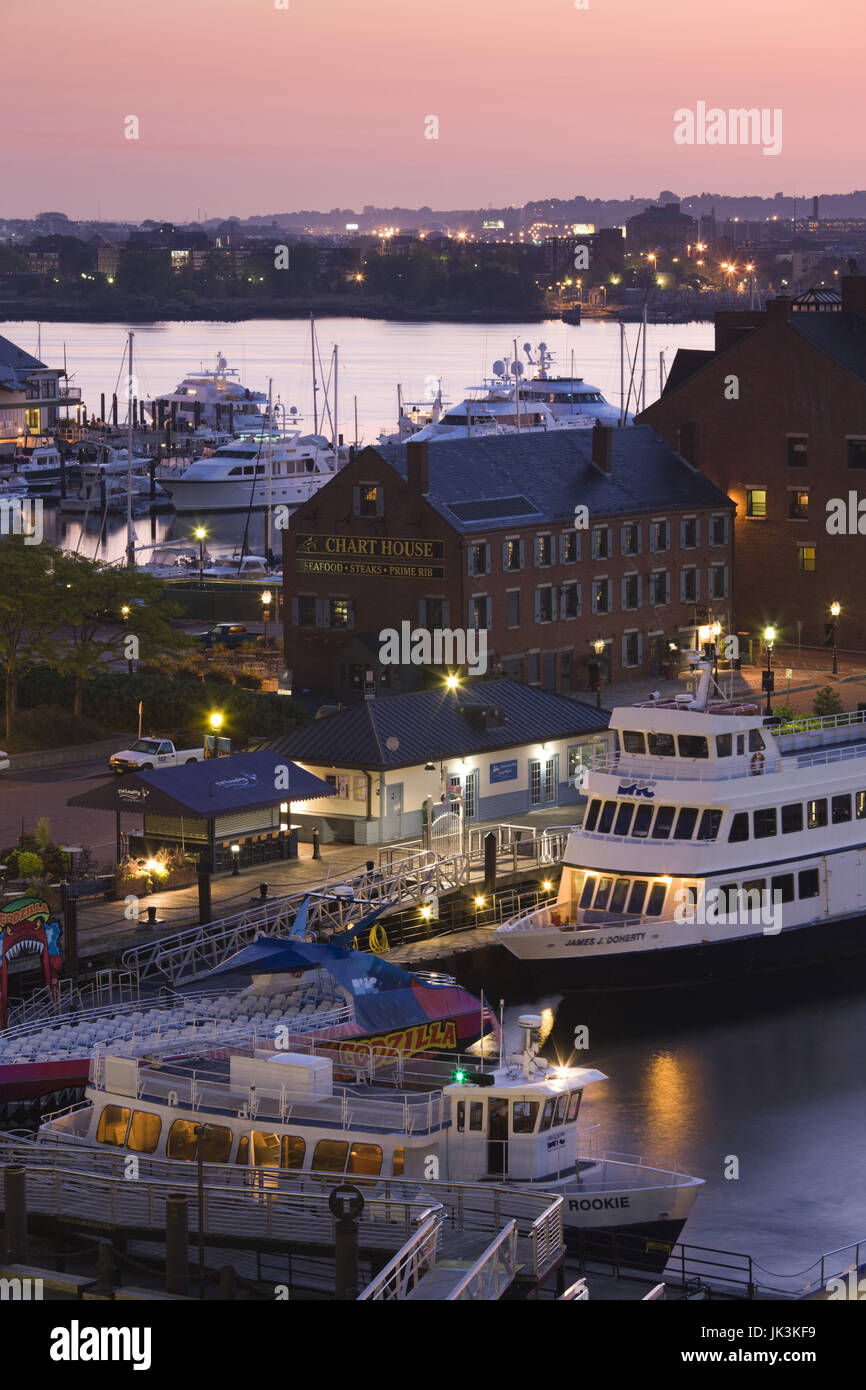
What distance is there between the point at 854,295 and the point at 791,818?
39.6 metres

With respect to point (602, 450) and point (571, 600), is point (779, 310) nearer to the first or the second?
point (602, 450)

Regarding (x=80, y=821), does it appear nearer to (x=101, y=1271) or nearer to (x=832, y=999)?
(x=832, y=999)

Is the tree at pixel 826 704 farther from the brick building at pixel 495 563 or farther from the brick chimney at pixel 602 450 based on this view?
the brick chimney at pixel 602 450

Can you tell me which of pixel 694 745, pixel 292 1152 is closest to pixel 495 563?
pixel 694 745

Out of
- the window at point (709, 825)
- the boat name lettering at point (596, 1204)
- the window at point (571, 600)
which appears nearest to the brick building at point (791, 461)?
the window at point (571, 600)

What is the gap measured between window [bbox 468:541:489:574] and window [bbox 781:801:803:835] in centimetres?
2031

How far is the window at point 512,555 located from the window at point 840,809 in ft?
66.9

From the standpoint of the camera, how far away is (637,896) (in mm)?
50344

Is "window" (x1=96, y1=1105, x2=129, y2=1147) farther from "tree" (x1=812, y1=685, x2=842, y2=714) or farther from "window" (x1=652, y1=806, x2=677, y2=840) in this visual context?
"tree" (x1=812, y1=685, x2=842, y2=714)

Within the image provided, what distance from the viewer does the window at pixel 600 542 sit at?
7469 cm
